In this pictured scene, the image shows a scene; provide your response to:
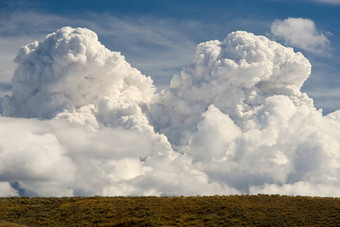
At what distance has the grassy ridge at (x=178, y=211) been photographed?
2092 inches

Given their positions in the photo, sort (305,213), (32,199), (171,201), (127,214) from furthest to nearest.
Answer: (32,199), (171,201), (127,214), (305,213)

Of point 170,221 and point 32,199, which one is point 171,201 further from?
point 32,199

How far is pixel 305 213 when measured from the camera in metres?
54.4

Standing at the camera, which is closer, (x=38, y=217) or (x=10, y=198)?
(x=38, y=217)

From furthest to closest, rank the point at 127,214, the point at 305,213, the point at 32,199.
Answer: the point at 32,199 < the point at 127,214 < the point at 305,213

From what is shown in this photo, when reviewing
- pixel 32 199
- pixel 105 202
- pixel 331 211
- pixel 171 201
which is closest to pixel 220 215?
pixel 171 201

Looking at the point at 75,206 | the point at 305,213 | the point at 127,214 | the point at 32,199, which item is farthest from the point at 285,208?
the point at 32,199

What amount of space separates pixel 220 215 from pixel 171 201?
385 inches

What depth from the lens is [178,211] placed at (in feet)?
190

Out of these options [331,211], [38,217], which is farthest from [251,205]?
[38,217]

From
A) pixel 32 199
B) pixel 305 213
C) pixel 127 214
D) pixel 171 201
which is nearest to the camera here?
pixel 305 213

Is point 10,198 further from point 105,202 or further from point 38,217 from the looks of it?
point 105,202

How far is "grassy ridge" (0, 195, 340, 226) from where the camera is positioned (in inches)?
2092

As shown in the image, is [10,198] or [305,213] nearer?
[305,213]
